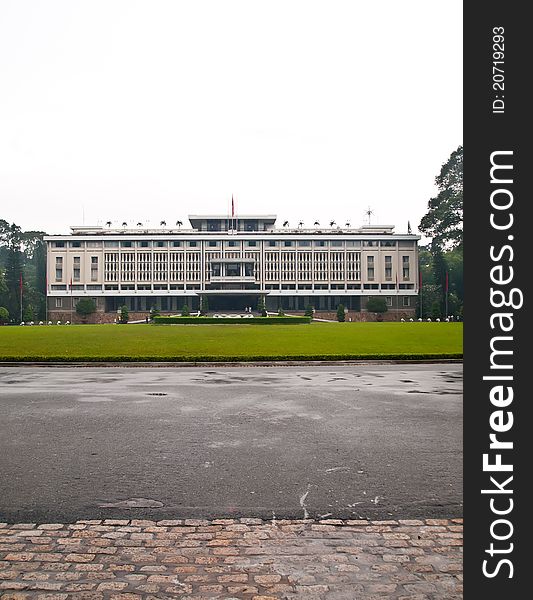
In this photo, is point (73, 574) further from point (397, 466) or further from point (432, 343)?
point (432, 343)

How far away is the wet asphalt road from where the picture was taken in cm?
540

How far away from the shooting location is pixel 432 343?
3212cm

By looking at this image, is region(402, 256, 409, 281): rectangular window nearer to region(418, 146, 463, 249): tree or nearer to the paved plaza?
region(418, 146, 463, 249): tree

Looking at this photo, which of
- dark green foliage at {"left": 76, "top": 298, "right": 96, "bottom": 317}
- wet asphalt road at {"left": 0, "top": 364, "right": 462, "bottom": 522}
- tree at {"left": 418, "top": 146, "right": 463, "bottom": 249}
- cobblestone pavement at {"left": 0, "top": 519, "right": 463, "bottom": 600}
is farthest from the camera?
dark green foliage at {"left": 76, "top": 298, "right": 96, "bottom": 317}

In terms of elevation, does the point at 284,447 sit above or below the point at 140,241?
below

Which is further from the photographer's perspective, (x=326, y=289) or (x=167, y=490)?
(x=326, y=289)

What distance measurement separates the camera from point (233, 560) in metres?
4.19

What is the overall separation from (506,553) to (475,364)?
1.06 meters

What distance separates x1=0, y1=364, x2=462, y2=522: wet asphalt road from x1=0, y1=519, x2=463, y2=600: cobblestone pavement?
34 centimetres

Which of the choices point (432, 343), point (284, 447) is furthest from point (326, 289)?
point (284, 447)

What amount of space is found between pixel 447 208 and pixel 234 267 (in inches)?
1483

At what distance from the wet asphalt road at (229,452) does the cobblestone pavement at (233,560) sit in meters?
0.34

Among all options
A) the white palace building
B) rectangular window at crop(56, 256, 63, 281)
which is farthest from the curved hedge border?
rectangular window at crop(56, 256, 63, 281)

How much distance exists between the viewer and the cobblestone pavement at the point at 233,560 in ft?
12.3
